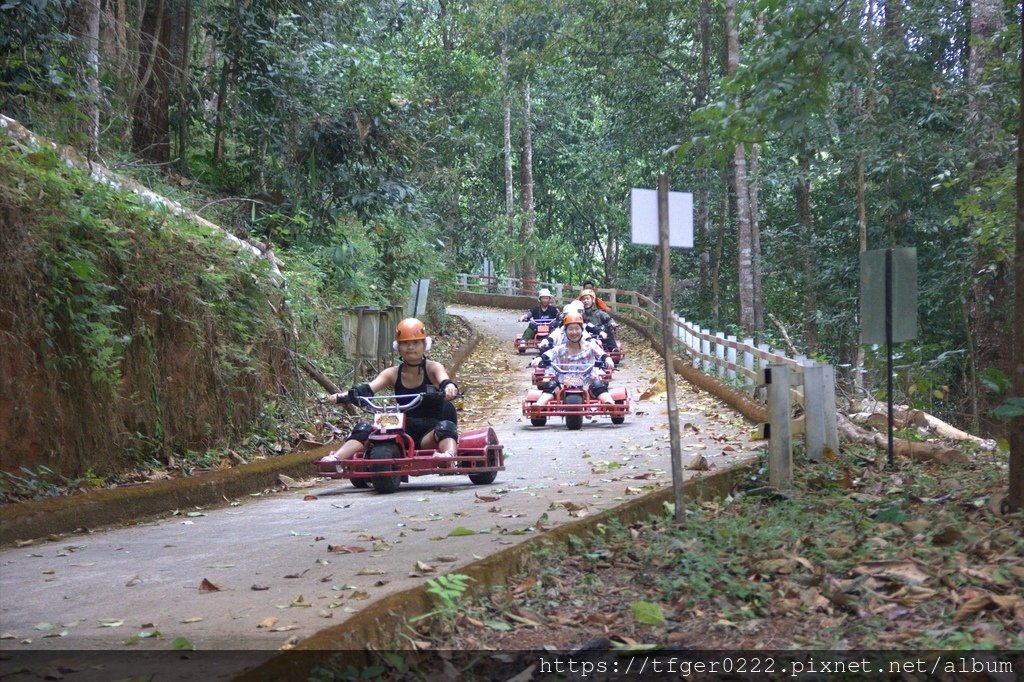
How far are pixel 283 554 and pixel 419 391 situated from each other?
4.45 metres

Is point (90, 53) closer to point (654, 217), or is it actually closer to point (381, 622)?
point (654, 217)

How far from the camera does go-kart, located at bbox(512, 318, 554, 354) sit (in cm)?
3028

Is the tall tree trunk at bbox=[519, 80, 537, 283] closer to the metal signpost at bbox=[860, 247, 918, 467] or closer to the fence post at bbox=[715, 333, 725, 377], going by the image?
the fence post at bbox=[715, 333, 725, 377]

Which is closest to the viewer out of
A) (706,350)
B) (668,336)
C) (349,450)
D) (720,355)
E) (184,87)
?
(668,336)

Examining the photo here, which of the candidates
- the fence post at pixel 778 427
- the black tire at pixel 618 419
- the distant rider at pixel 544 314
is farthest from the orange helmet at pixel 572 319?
the distant rider at pixel 544 314

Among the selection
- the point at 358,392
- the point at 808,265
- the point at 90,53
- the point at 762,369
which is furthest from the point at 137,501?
the point at 808,265

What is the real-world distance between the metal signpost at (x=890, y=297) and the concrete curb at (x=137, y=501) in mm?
7023

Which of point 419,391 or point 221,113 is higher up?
point 221,113

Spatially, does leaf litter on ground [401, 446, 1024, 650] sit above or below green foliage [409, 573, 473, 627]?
below

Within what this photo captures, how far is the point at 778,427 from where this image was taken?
1131cm

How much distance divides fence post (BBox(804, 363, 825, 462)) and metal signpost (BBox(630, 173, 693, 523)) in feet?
12.6

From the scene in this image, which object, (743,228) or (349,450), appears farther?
(743,228)

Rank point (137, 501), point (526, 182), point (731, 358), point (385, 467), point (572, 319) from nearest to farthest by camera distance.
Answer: point (137, 501) < point (385, 467) < point (572, 319) < point (731, 358) < point (526, 182)

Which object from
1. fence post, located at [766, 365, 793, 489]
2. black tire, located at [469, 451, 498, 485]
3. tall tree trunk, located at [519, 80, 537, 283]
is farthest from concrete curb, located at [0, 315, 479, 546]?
tall tree trunk, located at [519, 80, 537, 283]
